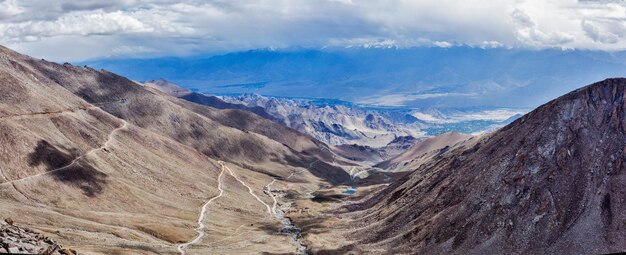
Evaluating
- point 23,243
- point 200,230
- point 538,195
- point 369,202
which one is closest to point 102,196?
point 200,230

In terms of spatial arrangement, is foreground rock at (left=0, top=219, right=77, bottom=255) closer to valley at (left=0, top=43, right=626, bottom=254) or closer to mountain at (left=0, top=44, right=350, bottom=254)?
valley at (left=0, top=43, right=626, bottom=254)

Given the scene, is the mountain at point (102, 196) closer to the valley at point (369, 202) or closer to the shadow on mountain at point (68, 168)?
the shadow on mountain at point (68, 168)

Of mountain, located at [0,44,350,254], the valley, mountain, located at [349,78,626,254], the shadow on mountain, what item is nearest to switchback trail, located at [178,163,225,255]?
mountain, located at [0,44,350,254]

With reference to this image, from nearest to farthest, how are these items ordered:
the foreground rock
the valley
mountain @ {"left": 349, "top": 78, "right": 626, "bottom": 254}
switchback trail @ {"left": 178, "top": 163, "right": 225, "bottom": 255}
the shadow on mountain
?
the foreground rock < mountain @ {"left": 349, "top": 78, "right": 626, "bottom": 254} < the valley < switchback trail @ {"left": 178, "top": 163, "right": 225, "bottom": 255} < the shadow on mountain

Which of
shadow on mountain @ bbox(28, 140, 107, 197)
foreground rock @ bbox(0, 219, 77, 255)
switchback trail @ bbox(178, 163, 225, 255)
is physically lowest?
switchback trail @ bbox(178, 163, 225, 255)

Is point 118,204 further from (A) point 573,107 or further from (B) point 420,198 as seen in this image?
(A) point 573,107

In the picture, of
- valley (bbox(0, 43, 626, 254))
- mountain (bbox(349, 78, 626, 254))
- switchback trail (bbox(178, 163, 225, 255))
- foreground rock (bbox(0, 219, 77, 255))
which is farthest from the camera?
switchback trail (bbox(178, 163, 225, 255))

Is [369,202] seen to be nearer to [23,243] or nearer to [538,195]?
[538,195]
